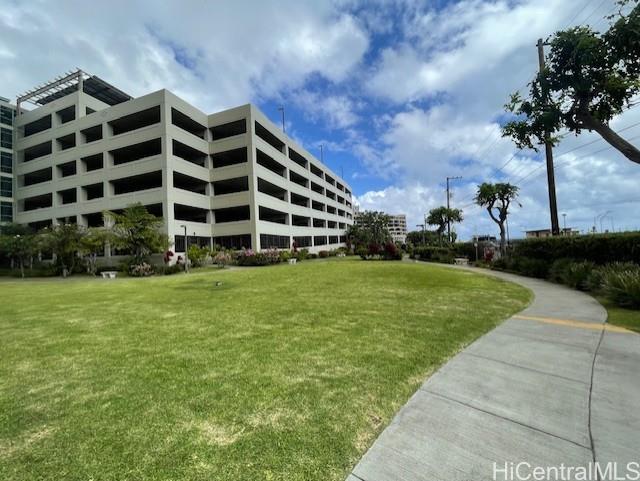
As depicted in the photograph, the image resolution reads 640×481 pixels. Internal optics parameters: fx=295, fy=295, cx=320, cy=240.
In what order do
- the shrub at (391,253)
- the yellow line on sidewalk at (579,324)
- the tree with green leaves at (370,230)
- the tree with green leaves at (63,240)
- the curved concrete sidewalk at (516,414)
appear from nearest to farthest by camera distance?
the curved concrete sidewalk at (516,414) → the yellow line on sidewalk at (579,324) → the tree with green leaves at (63,240) → the shrub at (391,253) → the tree with green leaves at (370,230)

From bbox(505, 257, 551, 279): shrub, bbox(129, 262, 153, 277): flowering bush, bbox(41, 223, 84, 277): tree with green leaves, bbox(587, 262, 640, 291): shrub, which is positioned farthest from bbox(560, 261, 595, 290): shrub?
bbox(41, 223, 84, 277): tree with green leaves

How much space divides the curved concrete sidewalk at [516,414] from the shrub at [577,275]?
277 inches

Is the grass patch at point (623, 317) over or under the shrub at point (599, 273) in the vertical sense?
under

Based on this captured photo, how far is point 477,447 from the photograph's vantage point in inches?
99.0

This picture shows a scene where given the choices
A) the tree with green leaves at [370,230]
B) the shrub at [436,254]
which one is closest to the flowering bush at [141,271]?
the shrub at [436,254]

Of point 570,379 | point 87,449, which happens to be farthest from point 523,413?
point 87,449

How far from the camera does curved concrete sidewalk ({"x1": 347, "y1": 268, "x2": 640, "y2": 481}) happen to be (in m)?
2.37

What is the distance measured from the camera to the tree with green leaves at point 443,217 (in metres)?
47.0

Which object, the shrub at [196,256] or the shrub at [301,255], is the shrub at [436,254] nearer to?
the shrub at [301,255]

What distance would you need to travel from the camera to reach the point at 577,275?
10.9 m

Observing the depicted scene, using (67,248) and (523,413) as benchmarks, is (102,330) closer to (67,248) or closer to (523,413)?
(523,413)

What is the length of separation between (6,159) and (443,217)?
6183cm

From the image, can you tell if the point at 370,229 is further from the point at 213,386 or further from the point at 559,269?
the point at 213,386

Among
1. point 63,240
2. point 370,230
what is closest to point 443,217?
point 370,230
